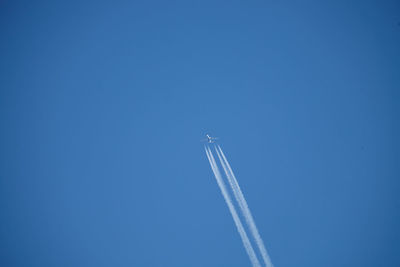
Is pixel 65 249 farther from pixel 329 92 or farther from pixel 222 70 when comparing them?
pixel 329 92

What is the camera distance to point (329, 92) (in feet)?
17.9

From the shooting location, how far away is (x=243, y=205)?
5512 mm

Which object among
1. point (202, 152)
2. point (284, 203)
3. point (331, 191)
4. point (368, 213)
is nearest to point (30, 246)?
point (202, 152)

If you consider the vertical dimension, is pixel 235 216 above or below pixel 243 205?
below

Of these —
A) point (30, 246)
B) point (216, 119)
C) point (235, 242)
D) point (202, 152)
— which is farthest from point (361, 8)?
point (30, 246)

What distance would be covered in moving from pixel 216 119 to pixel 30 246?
646cm

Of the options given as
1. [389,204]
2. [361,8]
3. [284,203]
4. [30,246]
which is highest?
[361,8]

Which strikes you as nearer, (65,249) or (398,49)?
(398,49)

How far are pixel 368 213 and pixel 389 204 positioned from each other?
0.58 meters

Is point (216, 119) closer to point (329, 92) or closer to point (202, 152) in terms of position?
point (202, 152)

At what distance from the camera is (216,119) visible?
5.41m

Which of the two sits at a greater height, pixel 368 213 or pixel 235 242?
pixel 235 242

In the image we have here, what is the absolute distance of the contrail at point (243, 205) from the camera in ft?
17.8

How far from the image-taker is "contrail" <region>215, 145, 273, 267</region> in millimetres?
5434
